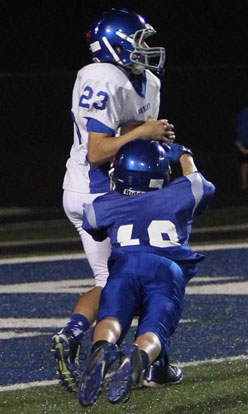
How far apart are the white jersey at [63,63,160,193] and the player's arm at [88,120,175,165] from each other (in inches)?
3.4

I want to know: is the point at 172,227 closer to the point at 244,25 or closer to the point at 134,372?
the point at 134,372

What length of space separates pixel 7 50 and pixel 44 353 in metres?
21.6

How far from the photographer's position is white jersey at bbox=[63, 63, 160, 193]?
5.38 m

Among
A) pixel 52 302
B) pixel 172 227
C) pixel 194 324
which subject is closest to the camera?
pixel 172 227

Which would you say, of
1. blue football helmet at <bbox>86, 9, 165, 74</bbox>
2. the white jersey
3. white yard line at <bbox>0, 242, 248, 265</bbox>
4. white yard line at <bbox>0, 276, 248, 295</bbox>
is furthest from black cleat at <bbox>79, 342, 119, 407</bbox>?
white yard line at <bbox>0, 242, 248, 265</bbox>

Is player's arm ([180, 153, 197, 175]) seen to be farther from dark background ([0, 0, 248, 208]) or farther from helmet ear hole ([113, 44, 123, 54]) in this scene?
dark background ([0, 0, 248, 208])

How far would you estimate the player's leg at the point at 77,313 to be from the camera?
204 inches

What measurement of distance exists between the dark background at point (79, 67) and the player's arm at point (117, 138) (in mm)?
14074

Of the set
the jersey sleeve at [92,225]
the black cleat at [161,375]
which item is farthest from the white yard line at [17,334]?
the jersey sleeve at [92,225]

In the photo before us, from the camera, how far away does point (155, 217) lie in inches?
193

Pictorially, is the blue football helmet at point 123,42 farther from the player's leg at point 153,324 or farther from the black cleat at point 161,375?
the black cleat at point 161,375

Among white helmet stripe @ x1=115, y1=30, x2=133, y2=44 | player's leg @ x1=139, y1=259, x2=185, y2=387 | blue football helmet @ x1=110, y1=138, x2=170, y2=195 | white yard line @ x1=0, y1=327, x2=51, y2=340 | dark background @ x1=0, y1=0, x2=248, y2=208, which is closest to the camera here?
player's leg @ x1=139, y1=259, x2=185, y2=387

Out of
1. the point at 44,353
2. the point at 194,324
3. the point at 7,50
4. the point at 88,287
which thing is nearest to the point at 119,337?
the point at 44,353

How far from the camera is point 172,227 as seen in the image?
492cm
